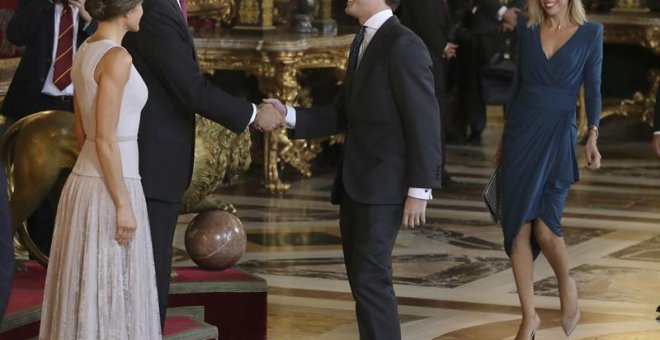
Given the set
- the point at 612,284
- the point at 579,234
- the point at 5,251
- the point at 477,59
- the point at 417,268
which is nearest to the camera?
the point at 5,251

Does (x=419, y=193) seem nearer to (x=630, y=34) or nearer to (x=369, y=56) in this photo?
(x=369, y=56)

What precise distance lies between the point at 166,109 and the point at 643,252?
13.7ft

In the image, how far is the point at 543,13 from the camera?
6.31m

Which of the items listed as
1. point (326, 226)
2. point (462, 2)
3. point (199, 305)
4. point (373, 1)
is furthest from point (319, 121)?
point (462, 2)

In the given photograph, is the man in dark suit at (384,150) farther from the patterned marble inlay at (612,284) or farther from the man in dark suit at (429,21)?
the man in dark suit at (429,21)

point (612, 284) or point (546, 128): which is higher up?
point (546, 128)

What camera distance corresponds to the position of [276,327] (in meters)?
6.59

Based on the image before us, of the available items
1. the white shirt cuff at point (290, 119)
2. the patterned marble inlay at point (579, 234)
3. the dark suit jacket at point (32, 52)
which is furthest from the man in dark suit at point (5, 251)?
the patterned marble inlay at point (579, 234)

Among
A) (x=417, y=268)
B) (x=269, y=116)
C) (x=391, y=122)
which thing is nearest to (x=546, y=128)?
(x=391, y=122)

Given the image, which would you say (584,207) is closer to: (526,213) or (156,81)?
(526,213)

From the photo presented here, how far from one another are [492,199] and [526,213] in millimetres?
242

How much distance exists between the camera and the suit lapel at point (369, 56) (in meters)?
5.24

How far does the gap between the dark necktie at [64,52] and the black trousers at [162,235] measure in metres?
1.76

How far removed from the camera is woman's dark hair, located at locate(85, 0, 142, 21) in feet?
15.3
